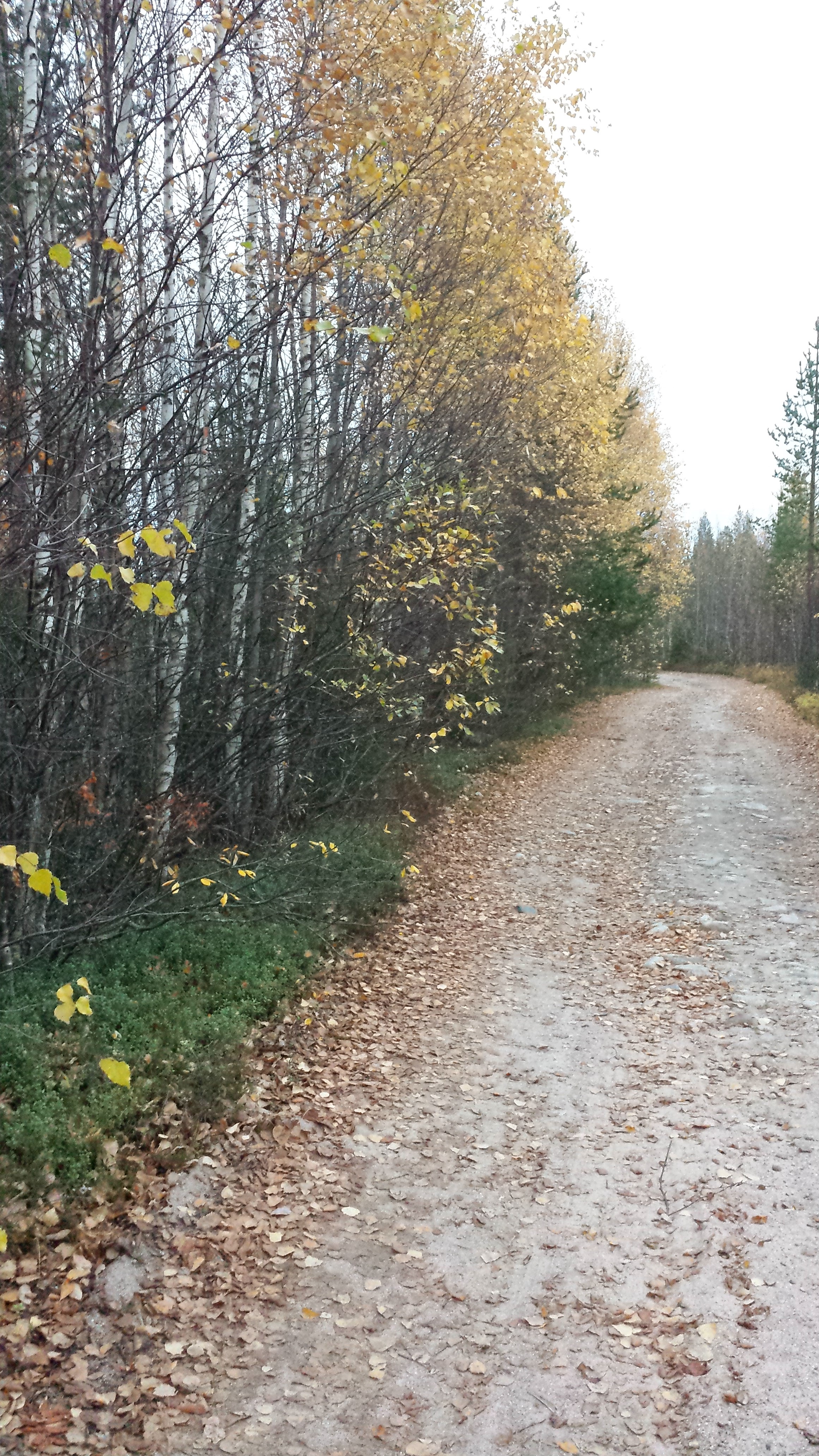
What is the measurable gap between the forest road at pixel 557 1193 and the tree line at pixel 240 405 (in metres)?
2.06

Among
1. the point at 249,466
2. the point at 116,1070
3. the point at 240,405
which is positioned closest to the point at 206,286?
the point at 240,405

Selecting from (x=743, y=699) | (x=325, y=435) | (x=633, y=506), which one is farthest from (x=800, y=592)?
(x=325, y=435)

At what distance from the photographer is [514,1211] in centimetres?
516

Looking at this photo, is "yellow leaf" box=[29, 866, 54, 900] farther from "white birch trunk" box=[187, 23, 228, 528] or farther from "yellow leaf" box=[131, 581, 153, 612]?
"white birch trunk" box=[187, 23, 228, 528]

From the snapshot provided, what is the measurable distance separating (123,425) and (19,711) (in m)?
1.92

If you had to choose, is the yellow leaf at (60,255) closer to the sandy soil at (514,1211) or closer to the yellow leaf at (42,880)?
the yellow leaf at (42,880)

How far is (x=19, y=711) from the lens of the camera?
225 inches

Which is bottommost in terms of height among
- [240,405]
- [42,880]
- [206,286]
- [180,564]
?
[42,880]

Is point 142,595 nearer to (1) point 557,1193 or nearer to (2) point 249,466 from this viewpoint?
(1) point 557,1193

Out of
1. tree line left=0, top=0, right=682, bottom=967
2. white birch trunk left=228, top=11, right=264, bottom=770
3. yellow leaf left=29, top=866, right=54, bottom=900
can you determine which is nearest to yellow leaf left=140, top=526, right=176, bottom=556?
tree line left=0, top=0, right=682, bottom=967

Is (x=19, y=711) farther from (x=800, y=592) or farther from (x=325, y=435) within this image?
(x=800, y=592)

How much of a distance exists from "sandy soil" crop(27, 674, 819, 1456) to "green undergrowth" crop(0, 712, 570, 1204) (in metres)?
0.33

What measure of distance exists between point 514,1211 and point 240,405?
6246mm

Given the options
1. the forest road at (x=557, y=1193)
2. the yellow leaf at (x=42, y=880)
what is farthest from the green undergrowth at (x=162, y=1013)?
the yellow leaf at (x=42, y=880)
